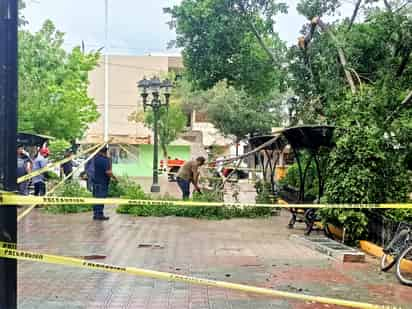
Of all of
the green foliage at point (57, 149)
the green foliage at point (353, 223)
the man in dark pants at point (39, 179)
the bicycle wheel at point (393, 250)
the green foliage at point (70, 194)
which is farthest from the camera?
the green foliage at point (57, 149)

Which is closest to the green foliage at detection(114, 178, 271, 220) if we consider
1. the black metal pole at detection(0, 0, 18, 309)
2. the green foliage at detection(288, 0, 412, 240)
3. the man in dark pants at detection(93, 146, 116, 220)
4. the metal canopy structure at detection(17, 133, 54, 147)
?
the man in dark pants at detection(93, 146, 116, 220)

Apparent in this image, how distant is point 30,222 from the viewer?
13164 mm

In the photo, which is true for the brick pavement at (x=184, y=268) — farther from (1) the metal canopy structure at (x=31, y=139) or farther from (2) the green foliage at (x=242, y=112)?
(2) the green foliage at (x=242, y=112)

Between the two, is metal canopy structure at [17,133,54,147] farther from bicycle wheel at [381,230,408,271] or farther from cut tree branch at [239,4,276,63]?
bicycle wheel at [381,230,408,271]

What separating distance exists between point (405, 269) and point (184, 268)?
9.76 ft

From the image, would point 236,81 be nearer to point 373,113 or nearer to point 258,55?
point 258,55

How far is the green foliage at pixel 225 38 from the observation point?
16344 millimetres

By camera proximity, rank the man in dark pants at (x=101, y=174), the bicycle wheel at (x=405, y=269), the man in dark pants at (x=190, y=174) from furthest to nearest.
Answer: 1. the man in dark pants at (x=190, y=174)
2. the man in dark pants at (x=101, y=174)
3. the bicycle wheel at (x=405, y=269)

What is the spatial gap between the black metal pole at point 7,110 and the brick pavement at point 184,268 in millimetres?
3265

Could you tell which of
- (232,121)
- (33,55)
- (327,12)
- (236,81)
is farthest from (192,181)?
(232,121)

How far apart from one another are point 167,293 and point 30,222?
7.74 m

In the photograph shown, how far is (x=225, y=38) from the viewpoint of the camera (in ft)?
54.9

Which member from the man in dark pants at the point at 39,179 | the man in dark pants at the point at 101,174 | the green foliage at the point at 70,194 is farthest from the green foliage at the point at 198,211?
the man in dark pants at the point at 39,179

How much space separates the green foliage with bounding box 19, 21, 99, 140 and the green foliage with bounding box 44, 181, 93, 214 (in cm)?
745
